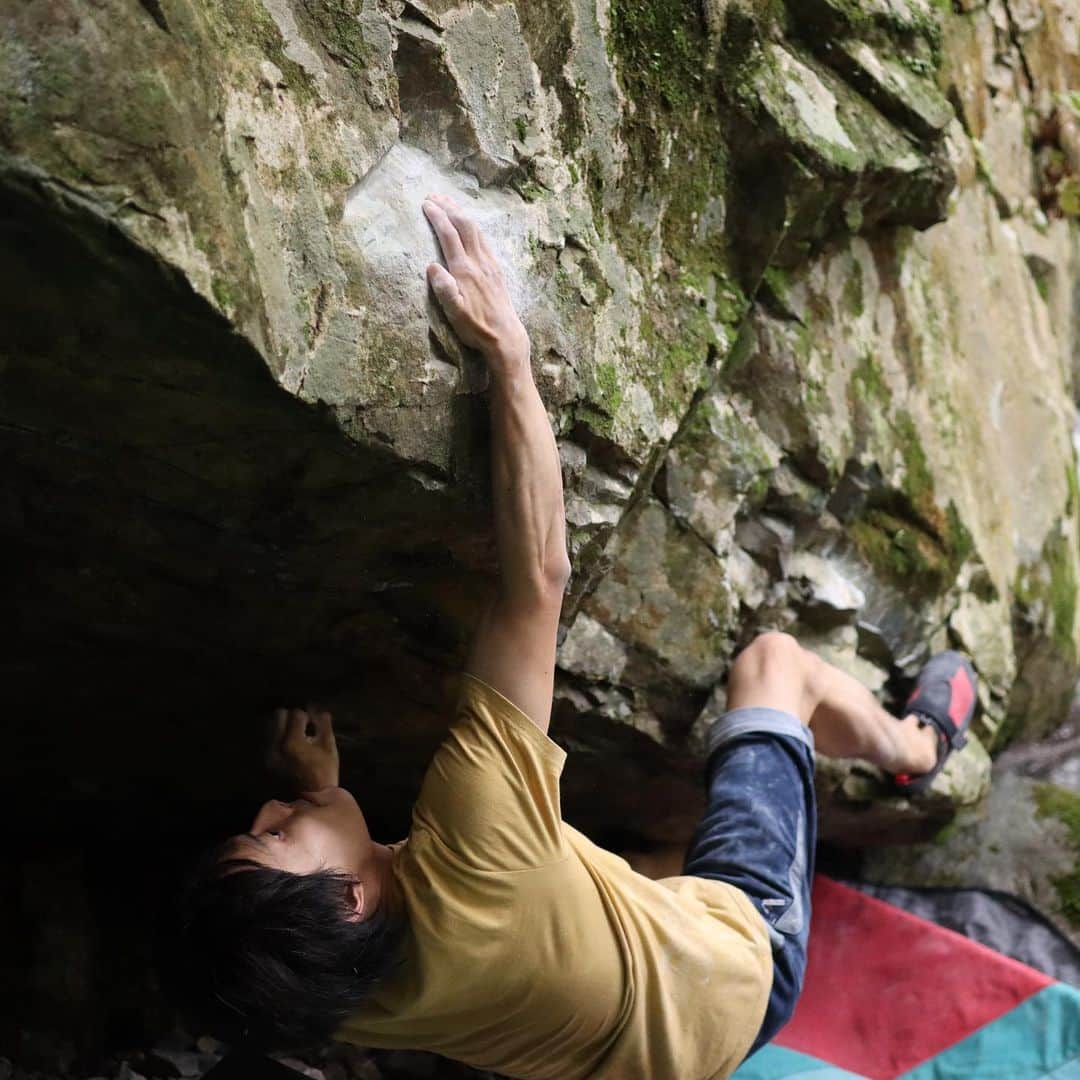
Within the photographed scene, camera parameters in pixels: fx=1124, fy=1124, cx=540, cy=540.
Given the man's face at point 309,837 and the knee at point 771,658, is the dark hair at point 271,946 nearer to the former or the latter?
the man's face at point 309,837

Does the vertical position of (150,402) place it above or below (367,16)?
below

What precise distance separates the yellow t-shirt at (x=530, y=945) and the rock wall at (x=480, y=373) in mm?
431

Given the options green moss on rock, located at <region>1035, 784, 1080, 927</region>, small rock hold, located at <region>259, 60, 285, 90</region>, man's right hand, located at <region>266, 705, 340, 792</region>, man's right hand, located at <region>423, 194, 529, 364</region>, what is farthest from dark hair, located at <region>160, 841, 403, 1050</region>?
green moss on rock, located at <region>1035, 784, 1080, 927</region>

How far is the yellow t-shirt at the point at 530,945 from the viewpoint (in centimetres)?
229

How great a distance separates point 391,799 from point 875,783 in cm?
162

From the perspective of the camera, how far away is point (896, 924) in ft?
12.9

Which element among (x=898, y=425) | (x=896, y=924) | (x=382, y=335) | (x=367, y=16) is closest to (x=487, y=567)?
(x=382, y=335)

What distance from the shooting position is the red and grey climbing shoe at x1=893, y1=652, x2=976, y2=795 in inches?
147

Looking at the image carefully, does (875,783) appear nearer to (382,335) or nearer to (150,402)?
(382,335)

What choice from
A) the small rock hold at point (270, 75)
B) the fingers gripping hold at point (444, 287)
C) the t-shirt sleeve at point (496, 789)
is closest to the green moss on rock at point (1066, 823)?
the t-shirt sleeve at point (496, 789)

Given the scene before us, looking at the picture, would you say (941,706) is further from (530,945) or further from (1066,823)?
(530,945)

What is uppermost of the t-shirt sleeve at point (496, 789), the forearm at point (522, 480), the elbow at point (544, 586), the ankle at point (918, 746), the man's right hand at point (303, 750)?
the forearm at point (522, 480)

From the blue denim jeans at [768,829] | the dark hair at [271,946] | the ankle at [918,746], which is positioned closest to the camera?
the dark hair at [271,946]

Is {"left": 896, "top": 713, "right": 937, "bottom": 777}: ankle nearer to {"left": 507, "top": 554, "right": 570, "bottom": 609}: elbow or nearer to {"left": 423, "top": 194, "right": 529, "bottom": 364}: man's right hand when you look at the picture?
{"left": 507, "top": 554, "right": 570, "bottom": 609}: elbow
